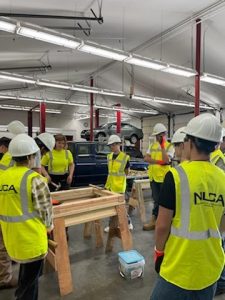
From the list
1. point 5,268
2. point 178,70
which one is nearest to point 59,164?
point 5,268

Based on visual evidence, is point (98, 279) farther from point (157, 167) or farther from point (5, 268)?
point (157, 167)

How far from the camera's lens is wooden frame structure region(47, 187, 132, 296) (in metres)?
2.62

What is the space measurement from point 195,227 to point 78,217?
1863 millimetres

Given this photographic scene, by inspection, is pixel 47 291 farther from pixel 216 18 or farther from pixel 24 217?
pixel 216 18

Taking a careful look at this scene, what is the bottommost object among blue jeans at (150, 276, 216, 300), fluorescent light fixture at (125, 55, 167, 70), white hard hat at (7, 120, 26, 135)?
blue jeans at (150, 276, 216, 300)

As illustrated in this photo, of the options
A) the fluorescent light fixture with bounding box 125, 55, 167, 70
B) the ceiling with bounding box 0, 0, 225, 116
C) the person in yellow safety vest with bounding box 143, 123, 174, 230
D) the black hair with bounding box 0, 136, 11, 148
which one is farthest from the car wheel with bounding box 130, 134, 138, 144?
the black hair with bounding box 0, 136, 11, 148

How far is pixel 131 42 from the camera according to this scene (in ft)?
24.3

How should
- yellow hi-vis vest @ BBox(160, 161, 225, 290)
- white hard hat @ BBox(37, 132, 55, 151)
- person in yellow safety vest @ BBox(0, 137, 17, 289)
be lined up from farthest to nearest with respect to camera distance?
white hard hat @ BBox(37, 132, 55, 151)
person in yellow safety vest @ BBox(0, 137, 17, 289)
yellow hi-vis vest @ BBox(160, 161, 225, 290)

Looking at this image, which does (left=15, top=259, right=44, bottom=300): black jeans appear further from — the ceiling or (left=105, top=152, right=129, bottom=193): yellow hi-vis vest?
the ceiling

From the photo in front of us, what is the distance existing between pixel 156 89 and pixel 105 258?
1004 centimetres

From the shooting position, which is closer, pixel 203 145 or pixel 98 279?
pixel 203 145

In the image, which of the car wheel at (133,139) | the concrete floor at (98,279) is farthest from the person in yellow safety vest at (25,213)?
the car wheel at (133,139)

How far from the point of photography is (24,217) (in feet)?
6.31

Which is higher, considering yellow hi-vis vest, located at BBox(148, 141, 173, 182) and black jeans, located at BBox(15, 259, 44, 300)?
yellow hi-vis vest, located at BBox(148, 141, 173, 182)
